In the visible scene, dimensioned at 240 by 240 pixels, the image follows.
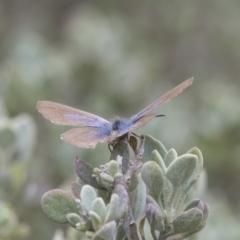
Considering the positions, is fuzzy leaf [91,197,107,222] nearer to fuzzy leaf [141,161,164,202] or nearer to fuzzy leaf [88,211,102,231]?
fuzzy leaf [88,211,102,231]

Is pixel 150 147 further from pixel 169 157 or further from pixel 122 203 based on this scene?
pixel 122 203

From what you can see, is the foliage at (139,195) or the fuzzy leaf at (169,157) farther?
the fuzzy leaf at (169,157)

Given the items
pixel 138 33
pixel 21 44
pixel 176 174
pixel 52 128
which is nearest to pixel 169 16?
pixel 138 33

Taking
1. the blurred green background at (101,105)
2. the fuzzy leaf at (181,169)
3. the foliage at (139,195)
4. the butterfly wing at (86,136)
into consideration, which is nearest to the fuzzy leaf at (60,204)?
the foliage at (139,195)

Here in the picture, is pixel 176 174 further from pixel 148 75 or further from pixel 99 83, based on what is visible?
pixel 148 75

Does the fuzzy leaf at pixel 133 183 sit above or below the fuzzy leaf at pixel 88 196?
above

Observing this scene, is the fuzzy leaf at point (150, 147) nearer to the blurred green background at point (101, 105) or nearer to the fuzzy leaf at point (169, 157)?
the fuzzy leaf at point (169, 157)
